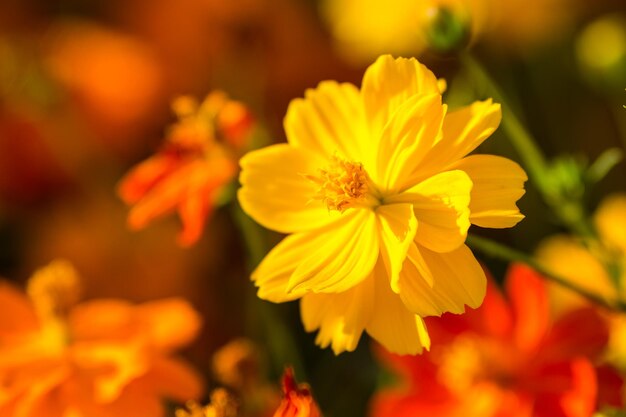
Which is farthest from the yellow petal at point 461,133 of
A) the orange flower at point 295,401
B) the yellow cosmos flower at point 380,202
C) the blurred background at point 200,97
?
the blurred background at point 200,97

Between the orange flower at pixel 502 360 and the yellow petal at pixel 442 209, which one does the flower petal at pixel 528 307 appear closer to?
the orange flower at pixel 502 360

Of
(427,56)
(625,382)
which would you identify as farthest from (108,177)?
(625,382)

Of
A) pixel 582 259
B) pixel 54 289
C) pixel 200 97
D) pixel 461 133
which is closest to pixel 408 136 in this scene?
pixel 461 133

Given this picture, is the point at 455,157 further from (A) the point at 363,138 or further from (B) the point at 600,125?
(B) the point at 600,125

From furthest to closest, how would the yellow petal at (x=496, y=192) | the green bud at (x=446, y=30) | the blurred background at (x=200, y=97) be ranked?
the blurred background at (x=200, y=97) < the green bud at (x=446, y=30) < the yellow petal at (x=496, y=192)

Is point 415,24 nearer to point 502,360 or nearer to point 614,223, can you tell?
point 614,223

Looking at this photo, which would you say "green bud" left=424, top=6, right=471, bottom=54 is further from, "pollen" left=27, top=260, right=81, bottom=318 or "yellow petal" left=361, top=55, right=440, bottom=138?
"pollen" left=27, top=260, right=81, bottom=318

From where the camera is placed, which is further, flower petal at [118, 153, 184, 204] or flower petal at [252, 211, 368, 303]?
flower petal at [118, 153, 184, 204]

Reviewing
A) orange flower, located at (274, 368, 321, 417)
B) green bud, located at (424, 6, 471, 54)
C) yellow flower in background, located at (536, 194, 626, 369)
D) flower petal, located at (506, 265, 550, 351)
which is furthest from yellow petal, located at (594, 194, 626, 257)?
orange flower, located at (274, 368, 321, 417)
